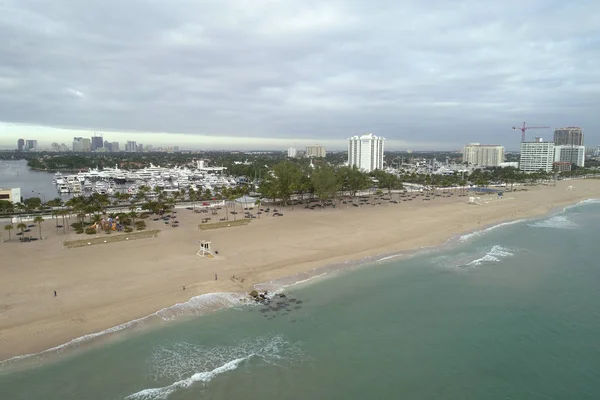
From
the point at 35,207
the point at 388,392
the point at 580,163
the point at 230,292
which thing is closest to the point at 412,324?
the point at 388,392

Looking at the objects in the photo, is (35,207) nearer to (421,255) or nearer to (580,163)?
(421,255)

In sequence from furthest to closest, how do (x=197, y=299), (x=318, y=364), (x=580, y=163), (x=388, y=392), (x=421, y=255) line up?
1. (x=580, y=163)
2. (x=421, y=255)
3. (x=197, y=299)
4. (x=318, y=364)
5. (x=388, y=392)

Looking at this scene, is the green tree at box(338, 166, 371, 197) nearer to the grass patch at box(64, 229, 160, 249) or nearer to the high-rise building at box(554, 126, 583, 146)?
the grass patch at box(64, 229, 160, 249)

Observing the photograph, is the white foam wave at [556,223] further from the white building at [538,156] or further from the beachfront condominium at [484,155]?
the beachfront condominium at [484,155]

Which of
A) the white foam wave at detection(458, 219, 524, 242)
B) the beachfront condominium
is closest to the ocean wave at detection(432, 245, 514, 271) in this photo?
the white foam wave at detection(458, 219, 524, 242)

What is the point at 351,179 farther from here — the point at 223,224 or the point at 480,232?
the point at 223,224

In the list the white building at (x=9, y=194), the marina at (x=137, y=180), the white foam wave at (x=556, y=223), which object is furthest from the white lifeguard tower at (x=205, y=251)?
the marina at (x=137, y=180)

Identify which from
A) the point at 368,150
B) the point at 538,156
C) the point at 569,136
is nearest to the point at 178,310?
the point at 368,150
